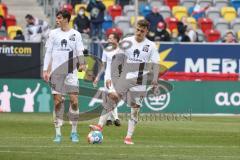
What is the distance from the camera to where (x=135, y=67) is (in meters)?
17.9

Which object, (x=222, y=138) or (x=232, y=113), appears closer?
(x=222, y=138)

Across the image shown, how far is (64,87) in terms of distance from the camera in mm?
17906

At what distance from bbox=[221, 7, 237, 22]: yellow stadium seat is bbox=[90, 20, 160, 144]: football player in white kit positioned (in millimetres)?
19301

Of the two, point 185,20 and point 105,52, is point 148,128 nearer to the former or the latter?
point 105,52

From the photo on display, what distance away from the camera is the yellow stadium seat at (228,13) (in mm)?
36906

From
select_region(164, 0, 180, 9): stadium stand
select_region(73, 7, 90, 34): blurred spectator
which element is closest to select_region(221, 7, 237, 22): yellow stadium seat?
select_region(164, 0, 180, 9): stadium stand

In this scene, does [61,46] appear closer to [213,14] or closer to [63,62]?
[63,62]

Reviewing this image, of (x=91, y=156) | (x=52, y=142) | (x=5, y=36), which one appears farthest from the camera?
(x=5, y=36)

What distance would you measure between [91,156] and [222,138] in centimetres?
583

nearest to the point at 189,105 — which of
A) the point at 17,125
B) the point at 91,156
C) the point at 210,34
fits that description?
the point at 210,34

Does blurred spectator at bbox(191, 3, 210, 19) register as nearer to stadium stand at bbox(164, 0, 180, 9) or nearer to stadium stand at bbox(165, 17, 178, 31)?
stadium stand at bbox(164, 0, 180, 9)

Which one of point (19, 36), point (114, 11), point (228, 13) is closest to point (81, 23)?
point (19, 36)

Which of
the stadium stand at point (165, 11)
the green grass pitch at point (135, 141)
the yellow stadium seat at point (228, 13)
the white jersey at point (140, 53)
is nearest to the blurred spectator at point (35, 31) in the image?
the green grass pitch at point (135, 141)

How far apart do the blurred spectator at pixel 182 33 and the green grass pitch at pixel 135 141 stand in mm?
6799
